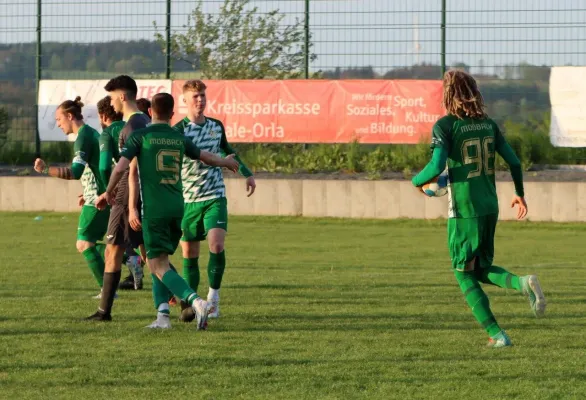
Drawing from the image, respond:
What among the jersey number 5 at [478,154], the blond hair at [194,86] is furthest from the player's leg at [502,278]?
the blond hair at [194,86]

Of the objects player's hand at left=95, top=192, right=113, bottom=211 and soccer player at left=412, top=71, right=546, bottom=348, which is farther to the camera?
player's hand at left=95, top=192, right=113, bottom=211

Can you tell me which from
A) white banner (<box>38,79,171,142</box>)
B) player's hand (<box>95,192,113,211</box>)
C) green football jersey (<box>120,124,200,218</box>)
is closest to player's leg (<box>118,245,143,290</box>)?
player's hand (<box>95,192,113,211</box>)

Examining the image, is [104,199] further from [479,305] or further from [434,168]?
[479,305]

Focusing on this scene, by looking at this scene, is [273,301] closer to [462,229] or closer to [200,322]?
[200,322]

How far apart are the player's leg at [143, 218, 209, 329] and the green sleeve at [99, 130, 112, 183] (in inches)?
39.1

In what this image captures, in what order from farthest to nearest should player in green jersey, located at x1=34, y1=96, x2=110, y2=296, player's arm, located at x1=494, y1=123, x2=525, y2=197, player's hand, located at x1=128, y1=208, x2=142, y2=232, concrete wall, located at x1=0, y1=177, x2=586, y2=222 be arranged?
concrete wall, located at x1=0, y1=177, x2=586, y2=222 → player in green jersey, located at x1=34, y1=96, x2=110, y2=296 → player's hand, located at x1=128, y1=208, x2=142, y2=232 → player's arm, located at x1=494, y1=123, x2=525, y2=197

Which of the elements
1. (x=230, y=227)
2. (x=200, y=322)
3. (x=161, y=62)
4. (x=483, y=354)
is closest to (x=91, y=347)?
(x=200, y=322)

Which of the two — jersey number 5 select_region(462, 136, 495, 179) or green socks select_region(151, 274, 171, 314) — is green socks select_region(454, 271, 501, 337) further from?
green socks select_region(151, 274, 171, 314)

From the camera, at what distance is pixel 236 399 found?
6895mm

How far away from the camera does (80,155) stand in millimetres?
10805

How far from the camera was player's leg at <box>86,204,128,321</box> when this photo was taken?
10.2 meters

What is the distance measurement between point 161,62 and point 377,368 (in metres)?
18.5

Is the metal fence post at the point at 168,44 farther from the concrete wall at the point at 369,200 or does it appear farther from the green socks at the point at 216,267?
the green socks at the point at 216,267

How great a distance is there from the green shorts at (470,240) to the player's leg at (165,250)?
1.95m
